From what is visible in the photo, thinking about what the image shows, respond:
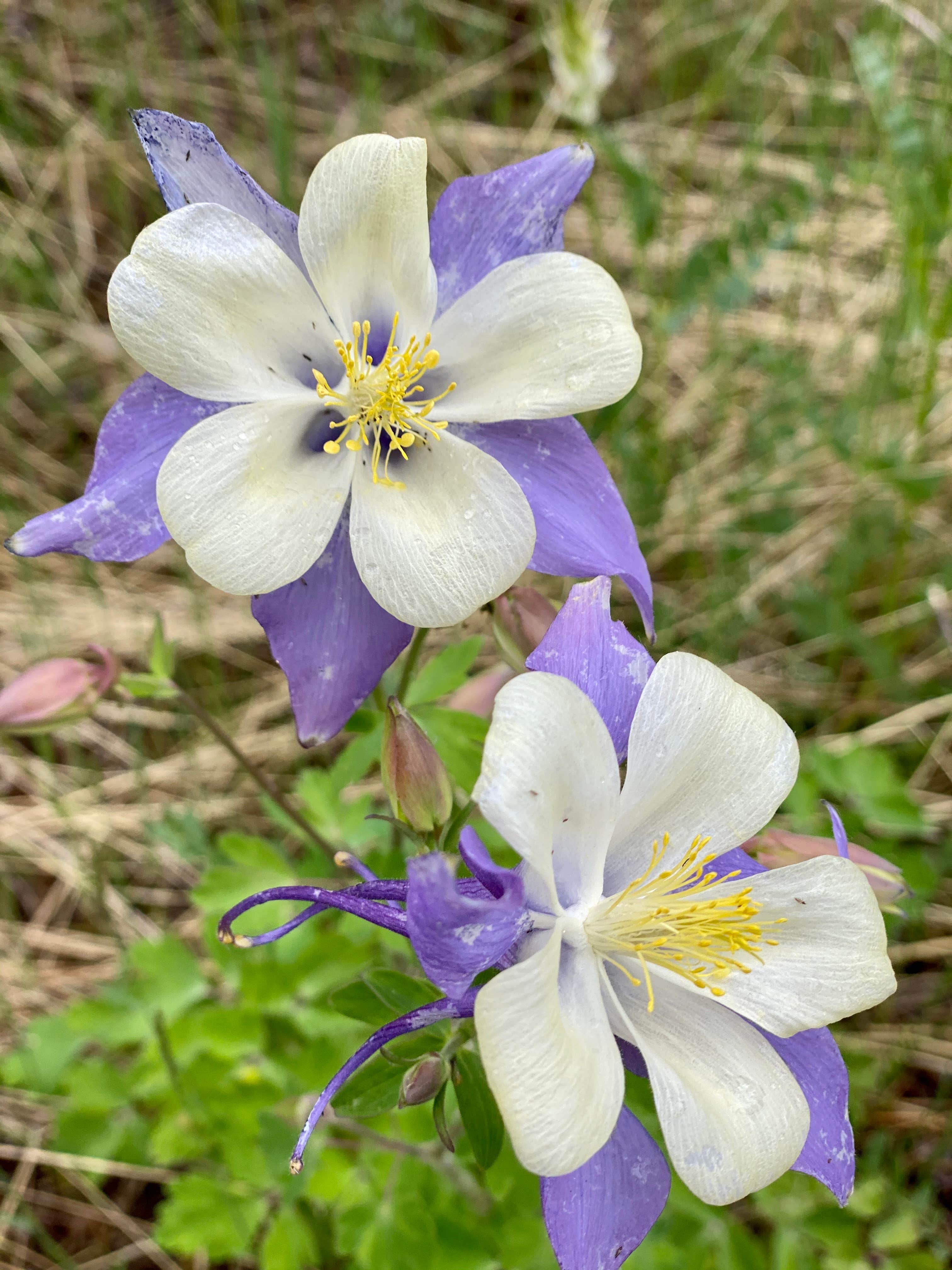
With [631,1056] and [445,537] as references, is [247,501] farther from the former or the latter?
[631,1056]

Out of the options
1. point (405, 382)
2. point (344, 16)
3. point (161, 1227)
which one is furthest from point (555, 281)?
point (344, 16)

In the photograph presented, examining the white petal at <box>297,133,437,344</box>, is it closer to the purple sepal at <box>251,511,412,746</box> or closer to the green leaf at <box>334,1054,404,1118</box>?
the purple sepal at <box>251,511,412,746</box>

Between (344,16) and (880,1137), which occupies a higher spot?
(344,16)

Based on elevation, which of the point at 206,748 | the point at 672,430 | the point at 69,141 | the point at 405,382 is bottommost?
the point at 206,748

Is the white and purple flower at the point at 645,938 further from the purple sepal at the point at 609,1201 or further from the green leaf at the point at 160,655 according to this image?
the green leaf at the point at 160,655

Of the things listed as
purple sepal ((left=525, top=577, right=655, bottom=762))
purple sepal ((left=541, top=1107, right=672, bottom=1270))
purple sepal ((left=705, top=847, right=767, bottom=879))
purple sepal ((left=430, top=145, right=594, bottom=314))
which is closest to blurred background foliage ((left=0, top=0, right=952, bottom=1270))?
purple sepal ((left=541, top=1107, right=672, bottom=1270))

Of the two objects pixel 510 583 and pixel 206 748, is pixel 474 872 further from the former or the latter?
pixel 206 748
